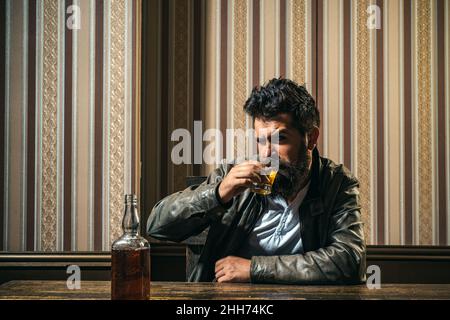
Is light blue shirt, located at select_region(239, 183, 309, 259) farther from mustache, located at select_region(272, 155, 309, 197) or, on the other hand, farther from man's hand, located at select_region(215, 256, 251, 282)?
man's hand, located at select_region(215, 256, 251, 282)

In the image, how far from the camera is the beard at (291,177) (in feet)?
6.37

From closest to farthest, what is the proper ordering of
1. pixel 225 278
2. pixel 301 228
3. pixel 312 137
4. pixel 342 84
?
pixel 225 278, pixel 301 228, pixel 312 137, pixel 342 84

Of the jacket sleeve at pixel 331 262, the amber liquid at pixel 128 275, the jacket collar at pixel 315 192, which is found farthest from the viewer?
the jacket collar at pixel 315 192

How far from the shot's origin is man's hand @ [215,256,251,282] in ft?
5.05

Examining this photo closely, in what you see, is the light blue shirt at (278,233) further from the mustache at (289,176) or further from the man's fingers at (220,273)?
the man's fingers at (220,273)

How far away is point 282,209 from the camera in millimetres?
1955

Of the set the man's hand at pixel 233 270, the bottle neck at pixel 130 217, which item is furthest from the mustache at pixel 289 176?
the bottle neck at pixel 130 217

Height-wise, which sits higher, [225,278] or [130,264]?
[130,264]

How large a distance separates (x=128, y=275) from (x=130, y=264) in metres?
0.03

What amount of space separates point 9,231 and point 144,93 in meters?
1.00

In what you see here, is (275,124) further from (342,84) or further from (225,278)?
(342,84)

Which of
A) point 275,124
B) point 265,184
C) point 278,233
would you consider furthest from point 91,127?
point 265,184

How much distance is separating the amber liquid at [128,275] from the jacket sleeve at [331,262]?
0.42 metres

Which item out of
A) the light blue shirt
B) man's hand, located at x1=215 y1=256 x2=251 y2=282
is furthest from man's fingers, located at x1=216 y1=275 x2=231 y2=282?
the light blue shirt
